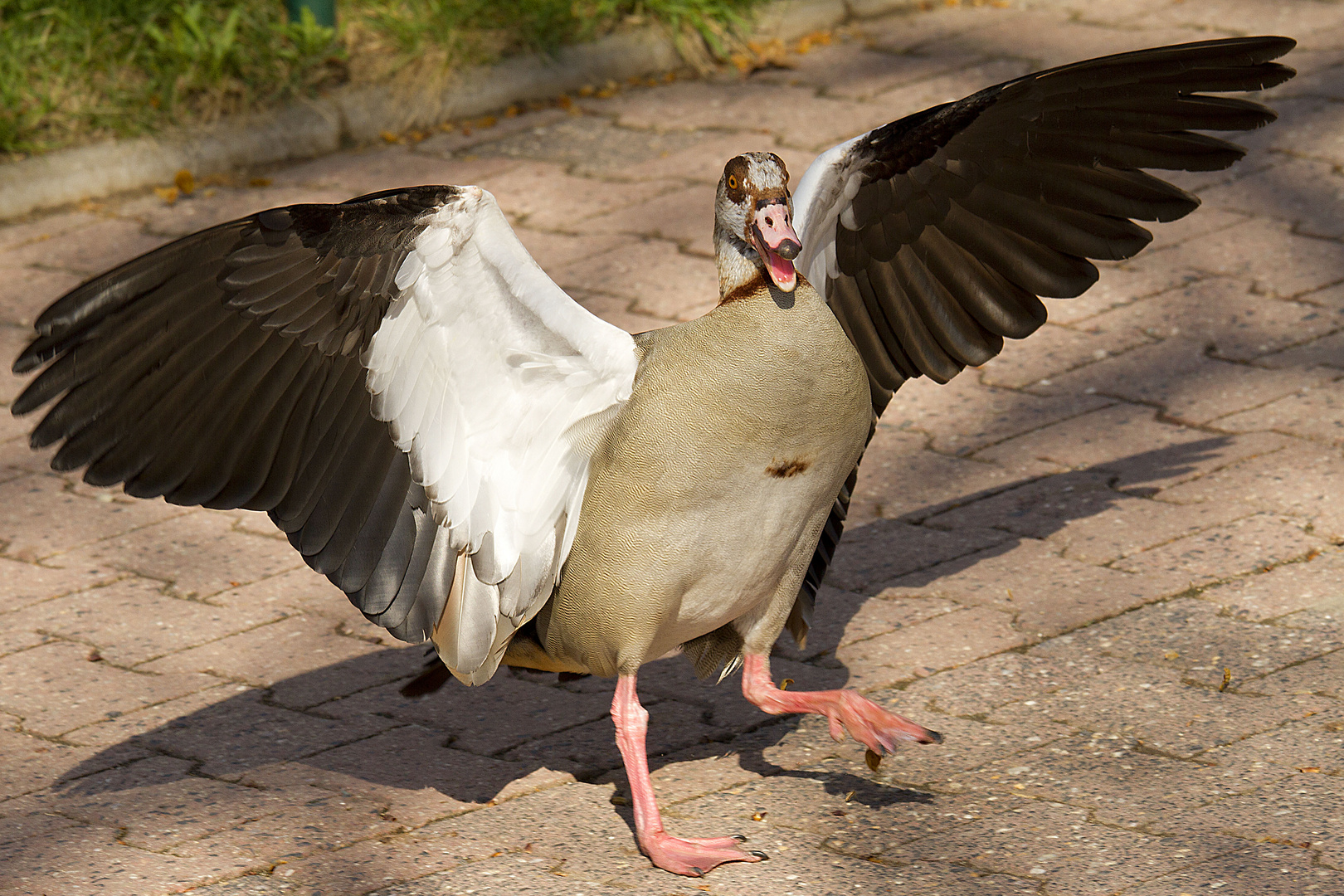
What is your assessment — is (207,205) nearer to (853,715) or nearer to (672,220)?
(672,220)

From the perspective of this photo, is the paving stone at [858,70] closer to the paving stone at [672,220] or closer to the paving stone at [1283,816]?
the paving stone at [672,220]

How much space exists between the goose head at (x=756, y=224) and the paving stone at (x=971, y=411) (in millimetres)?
1706

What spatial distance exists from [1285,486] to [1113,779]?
140 centimetres

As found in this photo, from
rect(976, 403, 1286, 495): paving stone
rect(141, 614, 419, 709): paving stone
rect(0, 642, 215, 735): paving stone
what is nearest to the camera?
rect(0, 642, 215, 735): paving stone

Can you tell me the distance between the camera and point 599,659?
3363mm

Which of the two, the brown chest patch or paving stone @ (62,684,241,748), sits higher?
the brown chest patch

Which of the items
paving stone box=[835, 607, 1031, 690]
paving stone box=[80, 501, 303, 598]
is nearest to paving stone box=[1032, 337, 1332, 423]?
paving stone box=[835, 607, 1031, 690]

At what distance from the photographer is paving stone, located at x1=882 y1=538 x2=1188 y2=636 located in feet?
13.1

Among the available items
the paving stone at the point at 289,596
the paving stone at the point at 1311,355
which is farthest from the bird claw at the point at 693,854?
the paving stone at the point at 1311,355

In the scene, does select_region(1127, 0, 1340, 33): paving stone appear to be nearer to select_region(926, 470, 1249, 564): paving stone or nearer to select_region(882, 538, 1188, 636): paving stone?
select_region(926, 470, 1249, 564): paving stone

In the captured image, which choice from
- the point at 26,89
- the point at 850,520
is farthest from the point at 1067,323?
the point at 26,89

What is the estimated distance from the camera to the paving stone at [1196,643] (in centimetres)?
369

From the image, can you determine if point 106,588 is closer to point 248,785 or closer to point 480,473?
point 248,785

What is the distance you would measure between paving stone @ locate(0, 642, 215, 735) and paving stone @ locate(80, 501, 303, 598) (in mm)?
396
